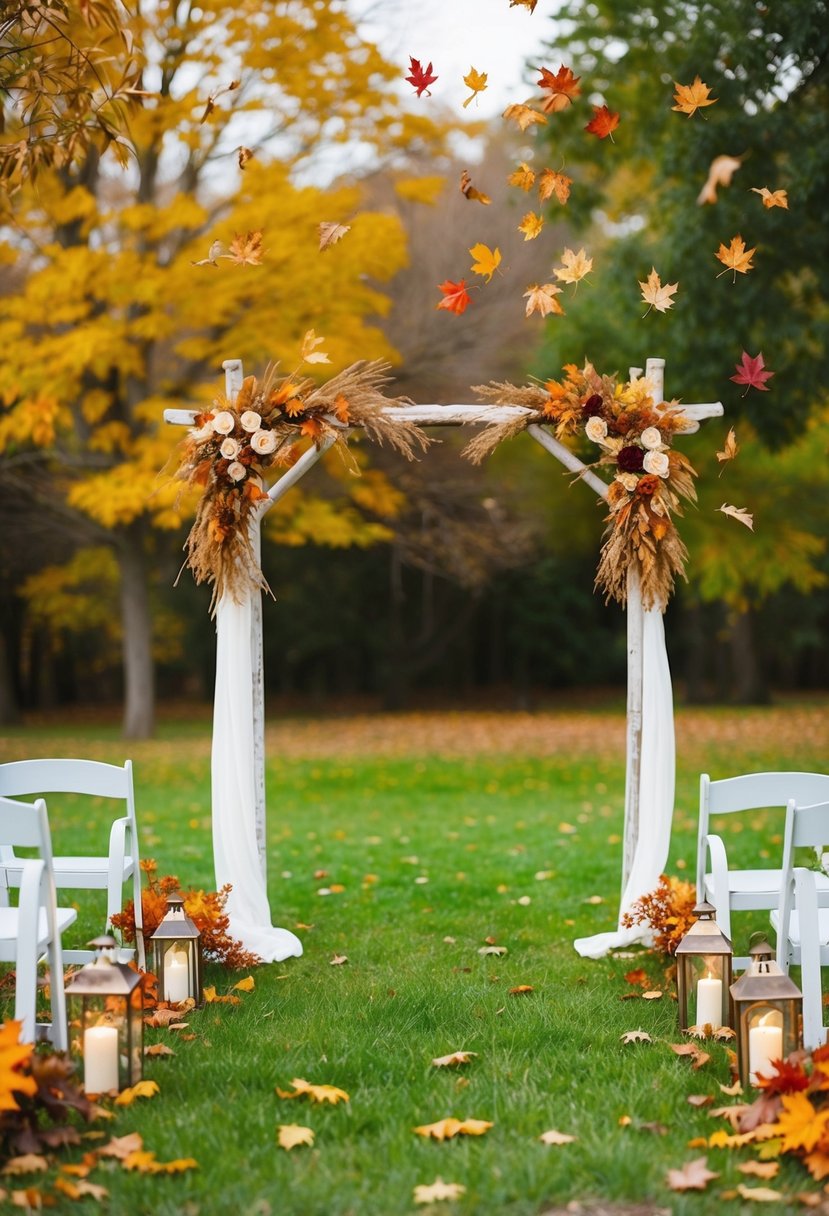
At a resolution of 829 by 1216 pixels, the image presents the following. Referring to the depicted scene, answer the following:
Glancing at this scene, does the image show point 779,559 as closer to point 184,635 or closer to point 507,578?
point 507,578

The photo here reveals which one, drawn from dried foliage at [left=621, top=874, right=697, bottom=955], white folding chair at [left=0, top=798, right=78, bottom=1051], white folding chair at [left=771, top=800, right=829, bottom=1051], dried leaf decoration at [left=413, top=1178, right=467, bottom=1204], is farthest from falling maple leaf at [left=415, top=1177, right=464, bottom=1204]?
dried foliage at [left=621, top=874, right=697, bottom=955]

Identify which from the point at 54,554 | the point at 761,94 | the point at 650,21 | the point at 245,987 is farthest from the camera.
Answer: the point at 54,554

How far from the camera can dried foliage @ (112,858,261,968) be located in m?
5.11

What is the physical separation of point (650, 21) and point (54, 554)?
1196cm

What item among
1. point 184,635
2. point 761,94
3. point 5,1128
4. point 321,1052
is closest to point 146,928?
point 321,1052

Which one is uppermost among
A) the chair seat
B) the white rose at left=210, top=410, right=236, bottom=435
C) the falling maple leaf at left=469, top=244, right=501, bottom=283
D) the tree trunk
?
the falling maple leaf at left=469, top=244, right=501, bottom=283

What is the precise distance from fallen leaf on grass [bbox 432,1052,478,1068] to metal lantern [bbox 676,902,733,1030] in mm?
863

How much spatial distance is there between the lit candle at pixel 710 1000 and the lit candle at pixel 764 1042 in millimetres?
691

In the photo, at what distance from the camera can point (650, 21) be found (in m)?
10.9

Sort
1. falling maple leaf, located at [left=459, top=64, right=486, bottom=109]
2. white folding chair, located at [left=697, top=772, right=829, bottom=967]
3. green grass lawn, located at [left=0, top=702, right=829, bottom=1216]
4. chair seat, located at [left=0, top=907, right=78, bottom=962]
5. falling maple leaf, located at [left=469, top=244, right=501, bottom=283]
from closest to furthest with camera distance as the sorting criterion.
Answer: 1. green grass lawn, located at [left=0, top=702, right=829, bottom=1216]
2. chair seat, located at [left=0, top=907, right=78, bottom=962]
3. falling maple leaf, located at [left=459, top=64, right=486, bottom=109]
4. falling maple leaf, located at [left=469, top=244, right=501, bottom=283]
5. white folding chair, located at [left=697, top=772, right=829, bottom=967]

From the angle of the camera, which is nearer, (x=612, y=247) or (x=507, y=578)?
(x=612, y=247)

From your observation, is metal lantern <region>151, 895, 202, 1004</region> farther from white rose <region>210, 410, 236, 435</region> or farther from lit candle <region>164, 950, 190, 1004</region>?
white rose <region>210, 410, 236, 435</region>

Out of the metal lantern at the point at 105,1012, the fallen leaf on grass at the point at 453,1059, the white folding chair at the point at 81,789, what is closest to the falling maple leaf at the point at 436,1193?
the fallen leaf on grass at the point at 453,1059

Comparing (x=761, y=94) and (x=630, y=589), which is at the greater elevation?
(x=761, y=94)
